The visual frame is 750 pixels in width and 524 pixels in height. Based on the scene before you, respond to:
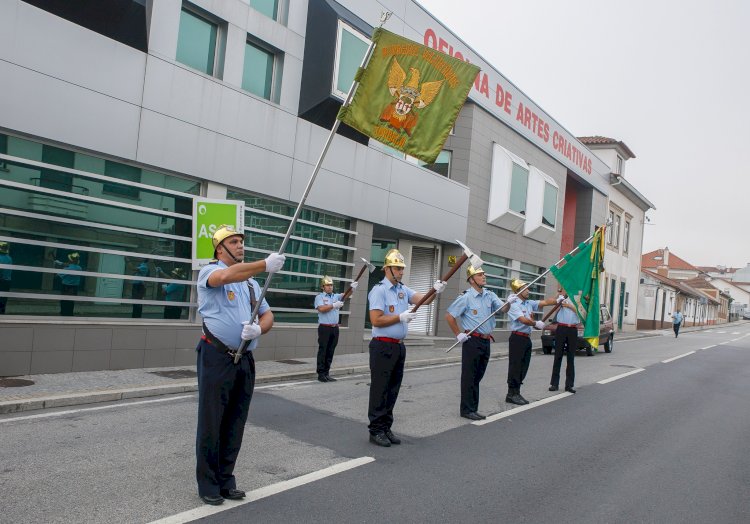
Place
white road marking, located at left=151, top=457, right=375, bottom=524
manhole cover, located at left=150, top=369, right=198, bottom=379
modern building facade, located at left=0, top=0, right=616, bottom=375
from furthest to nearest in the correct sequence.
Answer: manhole cover, located at left=150, top=369, right=198, bottom=379, modern building facade, located at left=0, top=0, right=616, bottom=375, white road marking, located at left=151, top=457, right=375, bottom=524

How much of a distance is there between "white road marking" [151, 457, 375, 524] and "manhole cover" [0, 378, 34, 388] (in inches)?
206

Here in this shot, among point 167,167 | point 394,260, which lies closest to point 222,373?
point 394,260

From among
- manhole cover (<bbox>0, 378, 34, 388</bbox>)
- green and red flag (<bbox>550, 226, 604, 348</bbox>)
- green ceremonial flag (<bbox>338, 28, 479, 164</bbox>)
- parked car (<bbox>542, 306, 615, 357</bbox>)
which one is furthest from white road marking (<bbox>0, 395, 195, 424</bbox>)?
parked car (<bbox>542, 306, 615, 357</bbox>)

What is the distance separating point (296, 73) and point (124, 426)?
973 centimetres

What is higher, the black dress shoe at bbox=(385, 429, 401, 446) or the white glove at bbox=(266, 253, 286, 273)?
the white glove at bbox=(266, 253, 286, 273)

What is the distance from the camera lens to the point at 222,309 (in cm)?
481

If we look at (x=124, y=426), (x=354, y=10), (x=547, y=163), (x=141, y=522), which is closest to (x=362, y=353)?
(x=354, y=10)

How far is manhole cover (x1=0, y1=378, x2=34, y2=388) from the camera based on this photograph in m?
8.76

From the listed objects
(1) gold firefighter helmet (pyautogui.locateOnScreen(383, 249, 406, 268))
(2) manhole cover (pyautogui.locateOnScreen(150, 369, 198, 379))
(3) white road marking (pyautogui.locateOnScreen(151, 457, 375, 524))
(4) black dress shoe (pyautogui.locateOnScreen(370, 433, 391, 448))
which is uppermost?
(1) gold firefighter helmet (pyautogui.locateOnScreen(383, 249, 406, 268))

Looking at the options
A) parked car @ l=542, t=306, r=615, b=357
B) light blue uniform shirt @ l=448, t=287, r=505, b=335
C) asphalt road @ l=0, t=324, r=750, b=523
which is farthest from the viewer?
parked car @ l=542, t=306, r=615, b=357

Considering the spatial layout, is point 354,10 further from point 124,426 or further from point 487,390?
point 124,426

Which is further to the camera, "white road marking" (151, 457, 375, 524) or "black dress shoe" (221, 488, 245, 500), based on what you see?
"black dress shoe" (221, 488, 245, 500)

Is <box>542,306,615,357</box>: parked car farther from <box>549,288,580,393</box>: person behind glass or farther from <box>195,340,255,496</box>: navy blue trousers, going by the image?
<box>195,340,255,496</box>: navy blue trousers

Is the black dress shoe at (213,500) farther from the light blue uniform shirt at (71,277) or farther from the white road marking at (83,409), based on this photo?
the light blue uniform shirt at (71,277)
